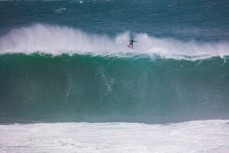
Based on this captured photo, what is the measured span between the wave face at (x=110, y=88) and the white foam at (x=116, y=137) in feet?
2.10

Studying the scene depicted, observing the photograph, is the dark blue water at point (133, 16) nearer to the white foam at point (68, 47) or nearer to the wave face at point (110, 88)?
the white foam at point (68, 47)

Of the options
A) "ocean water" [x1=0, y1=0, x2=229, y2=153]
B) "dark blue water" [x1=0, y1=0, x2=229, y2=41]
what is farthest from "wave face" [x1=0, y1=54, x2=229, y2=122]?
"dark blue water" [x1=0, y1=0, x2=229, y2=41]

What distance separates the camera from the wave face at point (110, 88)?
8586 mm

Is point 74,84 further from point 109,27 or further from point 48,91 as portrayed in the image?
point 109,27

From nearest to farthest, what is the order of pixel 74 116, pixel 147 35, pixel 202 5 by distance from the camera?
pixel 74 116, pixel 147 35, pixel 202 5

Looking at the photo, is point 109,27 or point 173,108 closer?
point 173,108

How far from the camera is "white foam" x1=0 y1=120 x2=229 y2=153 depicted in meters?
6.50

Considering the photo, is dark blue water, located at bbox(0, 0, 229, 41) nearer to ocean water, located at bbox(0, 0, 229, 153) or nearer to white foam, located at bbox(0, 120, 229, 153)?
ocean water, located at bbox(0, 0, 229, 153)

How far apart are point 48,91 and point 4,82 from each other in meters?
1.28

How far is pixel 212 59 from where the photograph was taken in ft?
33.4

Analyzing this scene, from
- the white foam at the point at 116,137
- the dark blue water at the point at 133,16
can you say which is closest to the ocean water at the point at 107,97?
the white foam at the point at 116,137

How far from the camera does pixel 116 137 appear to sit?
273 inches

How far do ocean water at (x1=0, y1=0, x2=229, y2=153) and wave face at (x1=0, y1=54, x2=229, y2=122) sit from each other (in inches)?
1.0

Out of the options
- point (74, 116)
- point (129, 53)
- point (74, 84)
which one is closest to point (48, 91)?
point (74, 84)
